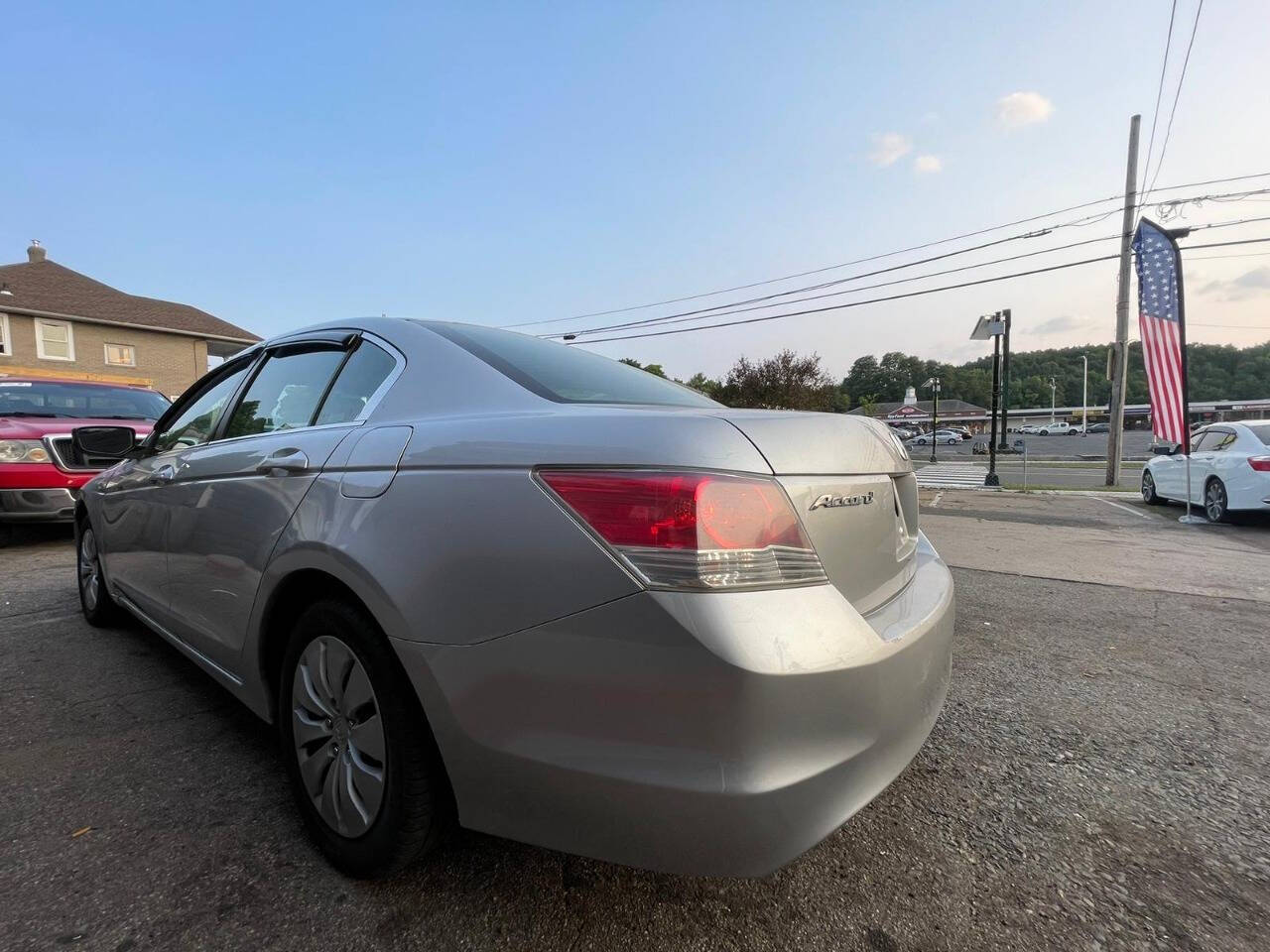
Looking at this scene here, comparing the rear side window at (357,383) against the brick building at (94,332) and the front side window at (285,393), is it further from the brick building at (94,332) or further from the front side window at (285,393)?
the brick building at (94,332)

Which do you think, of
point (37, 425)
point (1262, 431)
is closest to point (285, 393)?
point (37, 425)

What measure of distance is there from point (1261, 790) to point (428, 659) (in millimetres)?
2673

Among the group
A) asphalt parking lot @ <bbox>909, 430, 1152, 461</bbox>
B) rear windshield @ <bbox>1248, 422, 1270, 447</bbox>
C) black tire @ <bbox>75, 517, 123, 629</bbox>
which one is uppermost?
rear windshield @ <bbox>1248, 422, 1270, 447</bbox>

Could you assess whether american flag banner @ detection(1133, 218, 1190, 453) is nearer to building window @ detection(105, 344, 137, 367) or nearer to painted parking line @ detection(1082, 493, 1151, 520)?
painted parking line @ detection(1082, 493, 1151, 520)

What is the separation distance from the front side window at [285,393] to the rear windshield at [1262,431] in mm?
11196

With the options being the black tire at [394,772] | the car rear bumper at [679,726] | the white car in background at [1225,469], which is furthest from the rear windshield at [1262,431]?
the black tire at [394,772]

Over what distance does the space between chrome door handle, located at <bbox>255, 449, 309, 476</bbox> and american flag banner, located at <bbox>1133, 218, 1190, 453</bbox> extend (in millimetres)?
12122

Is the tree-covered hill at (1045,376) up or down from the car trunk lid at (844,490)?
up

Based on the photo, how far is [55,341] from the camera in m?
23.4

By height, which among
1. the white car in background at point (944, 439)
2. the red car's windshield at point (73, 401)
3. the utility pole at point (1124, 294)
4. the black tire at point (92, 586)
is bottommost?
the white car in background at point (944, 439)

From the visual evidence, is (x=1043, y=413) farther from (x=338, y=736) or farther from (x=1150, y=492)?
(x=338, y=736)

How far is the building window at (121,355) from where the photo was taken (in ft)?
79.9

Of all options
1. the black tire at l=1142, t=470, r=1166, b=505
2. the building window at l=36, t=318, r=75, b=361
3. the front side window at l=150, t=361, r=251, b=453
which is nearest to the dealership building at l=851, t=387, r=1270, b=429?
the black tire at l=1142, t=470, r=1166, b=505

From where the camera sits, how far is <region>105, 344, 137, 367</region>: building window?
79.9ft
